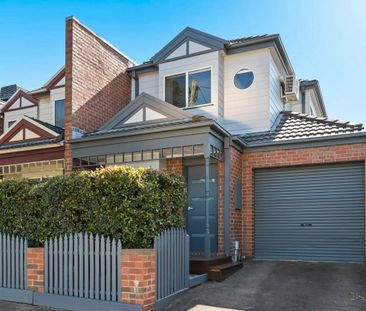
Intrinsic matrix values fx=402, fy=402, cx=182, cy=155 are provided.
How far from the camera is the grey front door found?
1053 centimetres

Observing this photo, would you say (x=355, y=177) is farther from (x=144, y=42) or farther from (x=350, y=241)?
(x=144, y=42)

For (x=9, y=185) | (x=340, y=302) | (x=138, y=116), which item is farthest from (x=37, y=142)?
(x=340, y=302)

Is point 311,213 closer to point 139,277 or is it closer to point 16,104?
point 139,277

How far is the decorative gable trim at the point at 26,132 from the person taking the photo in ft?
41.4

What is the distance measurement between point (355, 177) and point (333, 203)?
83 cm

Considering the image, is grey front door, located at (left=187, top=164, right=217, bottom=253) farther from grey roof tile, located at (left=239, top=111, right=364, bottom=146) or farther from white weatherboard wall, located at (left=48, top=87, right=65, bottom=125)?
white weatherboard wall, located at (left=48, top=87, right=65, bottom=125)

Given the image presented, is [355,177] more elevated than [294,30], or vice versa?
[294,30]

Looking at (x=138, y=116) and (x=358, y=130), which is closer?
(x=358, y=130)

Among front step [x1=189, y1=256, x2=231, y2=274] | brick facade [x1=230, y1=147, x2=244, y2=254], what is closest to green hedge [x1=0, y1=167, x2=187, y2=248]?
front step [x1=189, y1=256, x2=231, y2=274]

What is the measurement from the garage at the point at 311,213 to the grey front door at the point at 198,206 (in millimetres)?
1225

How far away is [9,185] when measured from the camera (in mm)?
7664

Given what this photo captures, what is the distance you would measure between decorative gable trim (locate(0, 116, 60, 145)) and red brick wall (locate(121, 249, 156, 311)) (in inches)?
278

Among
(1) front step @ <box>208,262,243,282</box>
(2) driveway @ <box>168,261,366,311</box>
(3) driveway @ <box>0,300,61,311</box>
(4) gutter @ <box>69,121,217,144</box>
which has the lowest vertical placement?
(3) driveway @ <box>0,300,61,311</box>

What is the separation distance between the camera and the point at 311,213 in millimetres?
10219
